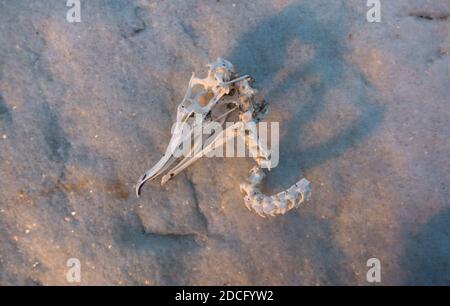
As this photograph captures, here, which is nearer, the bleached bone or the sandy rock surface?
the bleached bone

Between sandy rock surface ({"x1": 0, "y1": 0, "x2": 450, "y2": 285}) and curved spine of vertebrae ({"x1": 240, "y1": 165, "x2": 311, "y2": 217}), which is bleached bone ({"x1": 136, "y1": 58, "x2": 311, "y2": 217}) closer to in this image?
curved spine of vertebrae ({"x1": 240, "y1": 165, "x2": 311, "y2": 217})

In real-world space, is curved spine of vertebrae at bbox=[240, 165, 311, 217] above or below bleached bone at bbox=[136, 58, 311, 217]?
below

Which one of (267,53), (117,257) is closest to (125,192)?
(117,257)

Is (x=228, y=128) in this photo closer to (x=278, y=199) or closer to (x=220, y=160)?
(x=220, y=160)

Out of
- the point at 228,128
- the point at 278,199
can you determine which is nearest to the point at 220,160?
the point at 228,128

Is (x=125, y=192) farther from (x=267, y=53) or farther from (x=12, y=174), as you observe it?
(x=267, y=53)

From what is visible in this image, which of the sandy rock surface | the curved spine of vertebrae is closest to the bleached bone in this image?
the curved spine of vertebrae
